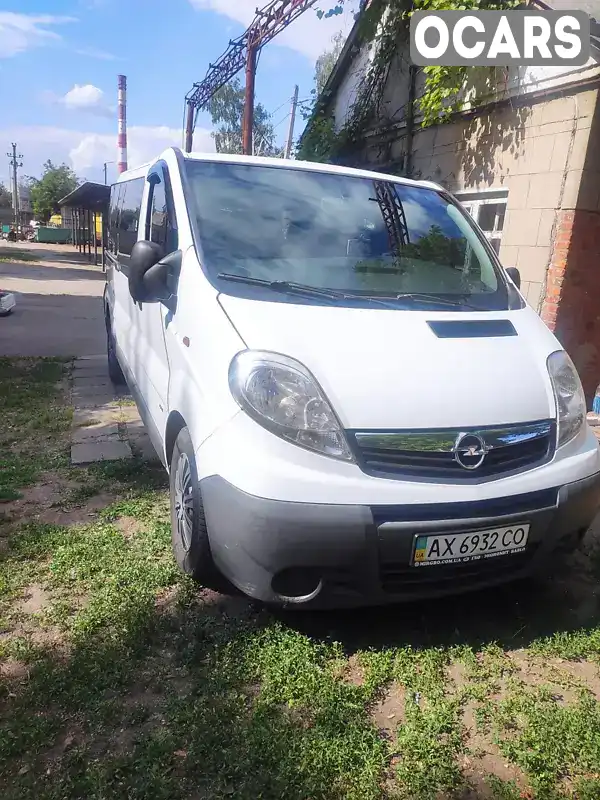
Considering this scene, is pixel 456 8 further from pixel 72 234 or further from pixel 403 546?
pixel 72 234

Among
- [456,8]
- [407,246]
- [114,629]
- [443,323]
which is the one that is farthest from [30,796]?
[456,8]

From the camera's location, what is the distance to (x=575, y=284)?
5887mm

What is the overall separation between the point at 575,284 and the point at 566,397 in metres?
3.81

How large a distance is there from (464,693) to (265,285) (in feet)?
5.89

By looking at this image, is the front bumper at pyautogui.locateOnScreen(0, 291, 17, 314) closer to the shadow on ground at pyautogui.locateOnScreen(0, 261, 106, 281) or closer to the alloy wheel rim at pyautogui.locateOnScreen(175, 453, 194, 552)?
the alloy wheel rim at pyautogui.locateOnScreen(175, 453, 194, 552)

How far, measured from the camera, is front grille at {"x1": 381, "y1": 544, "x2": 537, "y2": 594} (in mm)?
2252

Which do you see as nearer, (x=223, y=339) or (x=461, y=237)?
(x=223, y=339)

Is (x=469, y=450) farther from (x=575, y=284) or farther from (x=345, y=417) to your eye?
(x=575, y=284)

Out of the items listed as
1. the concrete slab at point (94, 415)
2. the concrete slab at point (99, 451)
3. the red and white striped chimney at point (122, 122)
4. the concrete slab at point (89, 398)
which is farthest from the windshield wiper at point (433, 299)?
the red and white striped chimney at point (122, 122)

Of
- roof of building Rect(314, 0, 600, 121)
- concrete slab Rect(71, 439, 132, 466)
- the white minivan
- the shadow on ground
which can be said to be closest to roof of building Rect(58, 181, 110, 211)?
the shadow on ground

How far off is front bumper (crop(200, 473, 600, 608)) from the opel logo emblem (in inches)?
5.8

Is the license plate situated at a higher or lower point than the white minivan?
lower

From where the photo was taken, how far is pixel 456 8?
21.3 ft

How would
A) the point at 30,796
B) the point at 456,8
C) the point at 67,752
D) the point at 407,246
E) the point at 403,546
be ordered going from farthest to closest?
the point at 456,8
the point at 407,246
the point at 403,546
the point at 67,752
the point at 30,796
